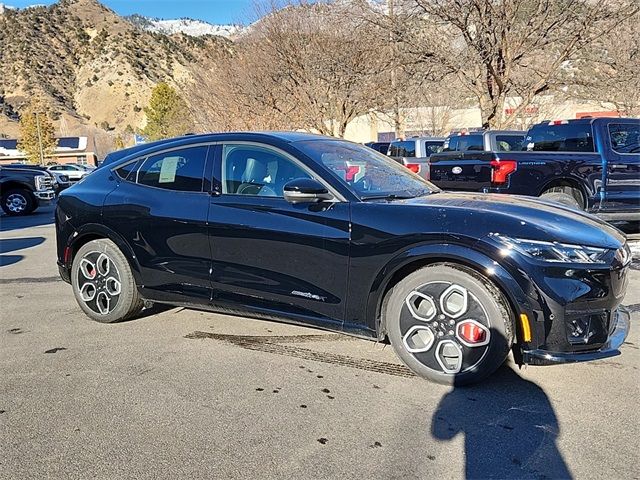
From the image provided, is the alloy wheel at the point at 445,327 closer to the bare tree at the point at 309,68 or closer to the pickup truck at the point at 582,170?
the pickup truck at the point at 582,170

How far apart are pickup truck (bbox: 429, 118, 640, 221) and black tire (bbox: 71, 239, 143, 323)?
5664mm

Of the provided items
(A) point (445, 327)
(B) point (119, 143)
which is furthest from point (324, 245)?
(B) point (119, 143)

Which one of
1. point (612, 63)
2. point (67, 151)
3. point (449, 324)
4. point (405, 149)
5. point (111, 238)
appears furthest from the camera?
point (67, 151)

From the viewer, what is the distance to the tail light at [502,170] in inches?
316

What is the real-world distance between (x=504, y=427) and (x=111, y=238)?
354 centimetres

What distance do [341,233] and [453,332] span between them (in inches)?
38.7

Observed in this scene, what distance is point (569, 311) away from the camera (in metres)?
3.14

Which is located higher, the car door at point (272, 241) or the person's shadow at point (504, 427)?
the car door at point (272, 241)

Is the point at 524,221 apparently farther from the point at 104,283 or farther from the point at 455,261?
the point at 104,283

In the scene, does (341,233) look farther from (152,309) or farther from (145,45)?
(145,45)

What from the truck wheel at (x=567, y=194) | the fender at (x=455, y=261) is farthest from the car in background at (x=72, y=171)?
the fender at (x=455, y=261)

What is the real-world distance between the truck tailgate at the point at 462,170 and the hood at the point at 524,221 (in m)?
4.57

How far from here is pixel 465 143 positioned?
11.2 metres

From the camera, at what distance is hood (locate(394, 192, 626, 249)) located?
3254 millimetres
